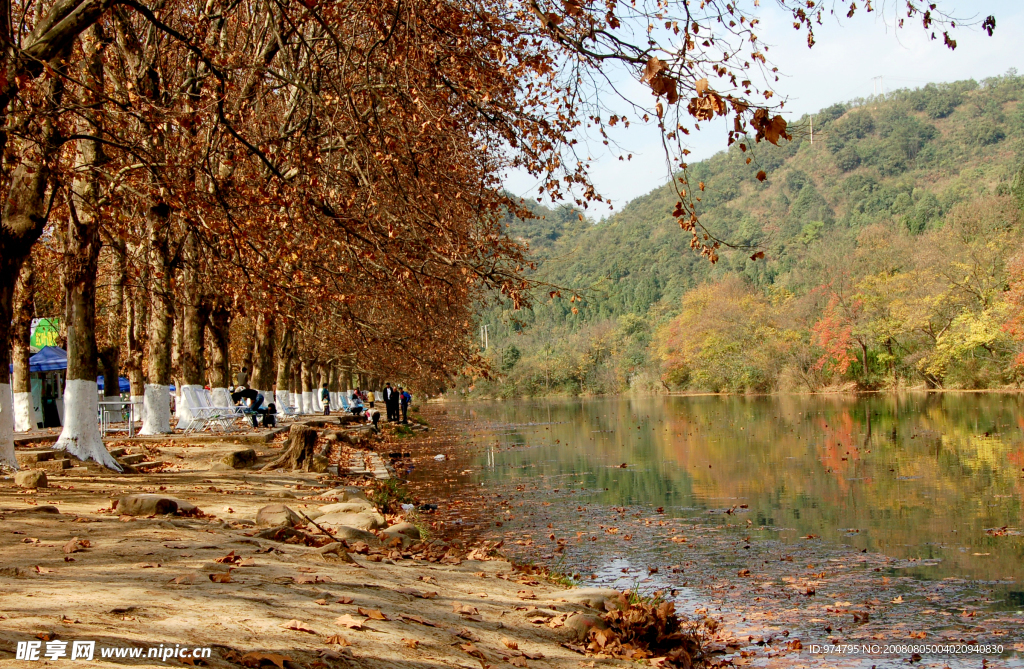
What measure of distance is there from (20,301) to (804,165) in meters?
143

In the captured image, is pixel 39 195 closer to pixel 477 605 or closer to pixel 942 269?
pixel 477 605

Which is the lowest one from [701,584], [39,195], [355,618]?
[701,584]

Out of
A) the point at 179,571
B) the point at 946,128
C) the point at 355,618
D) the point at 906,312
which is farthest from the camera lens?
the point at 946,128

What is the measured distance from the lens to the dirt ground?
4.47m

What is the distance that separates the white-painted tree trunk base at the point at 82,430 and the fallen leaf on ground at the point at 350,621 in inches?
332

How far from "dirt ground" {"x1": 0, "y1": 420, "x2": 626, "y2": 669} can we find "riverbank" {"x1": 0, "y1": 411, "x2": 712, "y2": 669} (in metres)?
0.01

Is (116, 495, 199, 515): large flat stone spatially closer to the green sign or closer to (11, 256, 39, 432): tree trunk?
(11, 256, 39, 432): tree trunk

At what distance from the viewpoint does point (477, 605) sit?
6816 mm

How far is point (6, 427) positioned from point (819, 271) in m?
64.2

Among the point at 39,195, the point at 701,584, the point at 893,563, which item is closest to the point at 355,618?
the point at 701,584

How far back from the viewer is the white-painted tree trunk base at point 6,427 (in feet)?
34.2

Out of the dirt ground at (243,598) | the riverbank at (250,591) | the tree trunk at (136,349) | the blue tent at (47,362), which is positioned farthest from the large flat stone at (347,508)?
the blue tent at (47,362)

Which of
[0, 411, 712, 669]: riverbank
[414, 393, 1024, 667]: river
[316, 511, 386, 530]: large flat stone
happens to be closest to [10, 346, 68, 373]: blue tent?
[414, 393, 1024, 667]: river

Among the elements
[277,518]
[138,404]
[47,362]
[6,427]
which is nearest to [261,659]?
[277,518]
